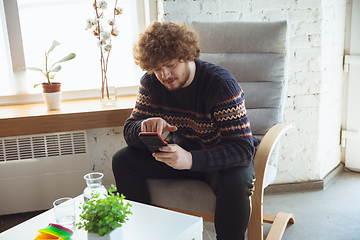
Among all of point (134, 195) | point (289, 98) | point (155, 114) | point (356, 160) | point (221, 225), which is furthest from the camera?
point (356, 160)

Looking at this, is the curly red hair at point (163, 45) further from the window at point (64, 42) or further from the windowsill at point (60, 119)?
the window at point (64, 42)

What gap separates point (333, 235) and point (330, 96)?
842mm

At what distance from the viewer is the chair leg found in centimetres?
151

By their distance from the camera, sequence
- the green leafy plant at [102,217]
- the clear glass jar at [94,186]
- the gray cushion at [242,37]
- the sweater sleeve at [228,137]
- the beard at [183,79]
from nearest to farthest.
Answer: the green leafy plant at [102,217] < the clear glass jar at [94,186] < the sweater sleeve at [228,137] < the beard at [183,79] < the gray cushion at [242,37]

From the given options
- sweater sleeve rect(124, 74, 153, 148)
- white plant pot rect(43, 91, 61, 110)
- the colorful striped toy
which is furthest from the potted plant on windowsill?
the colorful striped toy

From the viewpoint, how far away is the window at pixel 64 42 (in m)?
1.97

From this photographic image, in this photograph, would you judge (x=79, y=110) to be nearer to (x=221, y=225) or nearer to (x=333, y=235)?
(x=221, y=225)

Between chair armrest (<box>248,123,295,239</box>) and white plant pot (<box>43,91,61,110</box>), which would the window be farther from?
chair armrest (<box>248,123,295,239</box>)

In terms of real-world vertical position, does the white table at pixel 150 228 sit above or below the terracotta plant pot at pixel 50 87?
below

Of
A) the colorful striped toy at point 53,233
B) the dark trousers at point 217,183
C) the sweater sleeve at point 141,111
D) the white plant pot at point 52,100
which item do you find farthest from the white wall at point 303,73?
the colorful striped toy at point 53,233

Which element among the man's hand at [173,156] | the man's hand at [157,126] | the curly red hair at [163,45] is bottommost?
the man's hand at [173,156]

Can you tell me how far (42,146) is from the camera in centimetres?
180

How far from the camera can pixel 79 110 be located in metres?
1.78

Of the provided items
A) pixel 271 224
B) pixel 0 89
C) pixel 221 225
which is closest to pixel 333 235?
pixel 271 224
